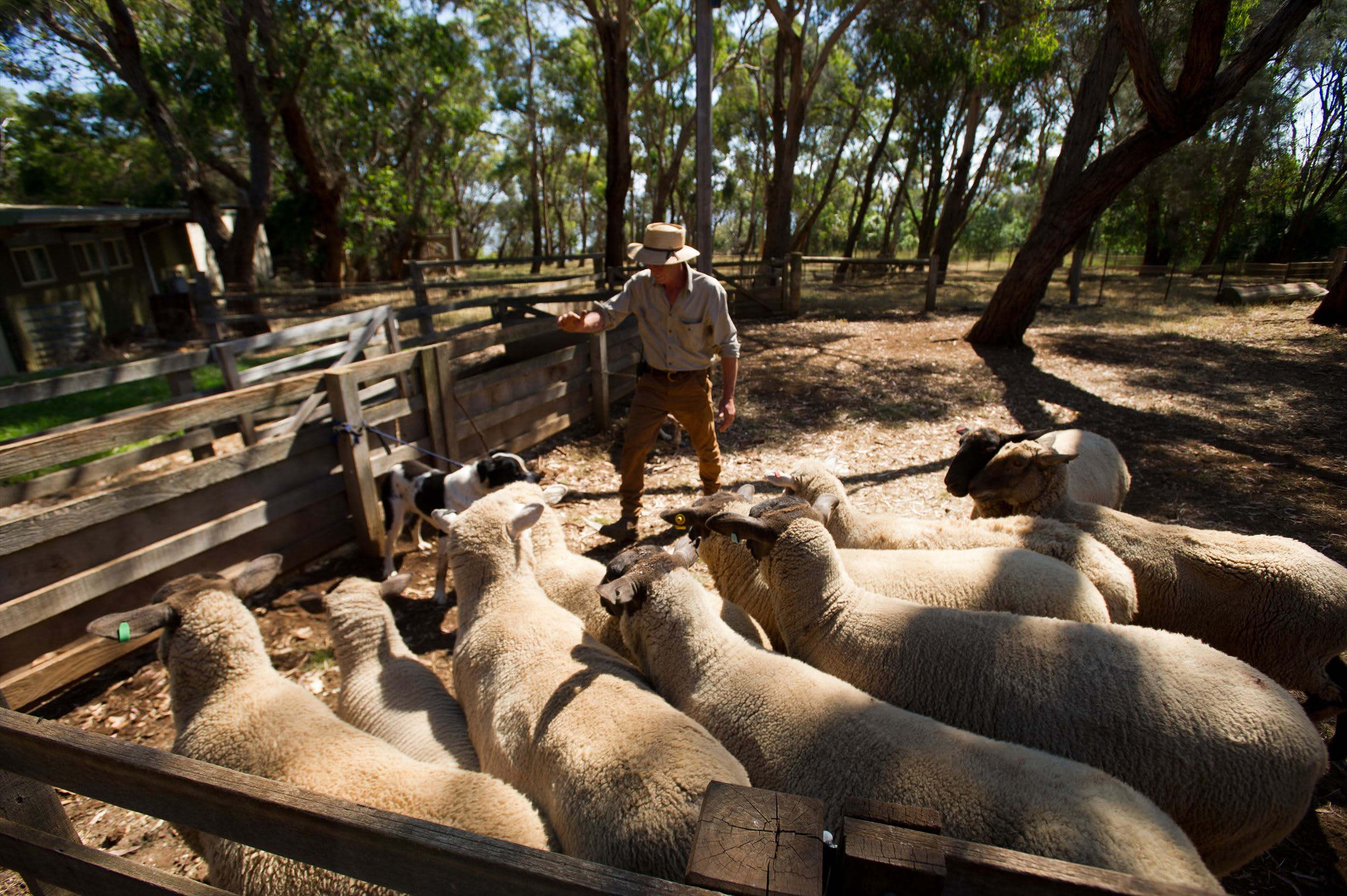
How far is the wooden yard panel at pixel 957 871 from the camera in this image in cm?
108

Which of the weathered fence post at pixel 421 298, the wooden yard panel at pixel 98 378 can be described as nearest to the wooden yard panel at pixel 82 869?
the wooden yard panel at pixel 98 378

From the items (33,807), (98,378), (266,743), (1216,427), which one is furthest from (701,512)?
(1216,427)

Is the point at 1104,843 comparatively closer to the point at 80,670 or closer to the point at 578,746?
the point at 578,746

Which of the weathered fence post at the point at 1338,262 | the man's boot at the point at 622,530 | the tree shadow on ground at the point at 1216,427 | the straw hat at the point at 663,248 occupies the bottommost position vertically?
the man's boot at the point at 622,530

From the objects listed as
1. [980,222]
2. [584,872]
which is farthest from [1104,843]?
[980,222]

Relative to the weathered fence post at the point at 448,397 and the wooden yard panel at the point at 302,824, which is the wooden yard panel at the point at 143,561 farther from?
the wooden yard panel at the point at 302,824

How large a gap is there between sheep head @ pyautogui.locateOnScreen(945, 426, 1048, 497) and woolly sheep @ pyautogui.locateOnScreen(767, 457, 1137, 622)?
0.57 m

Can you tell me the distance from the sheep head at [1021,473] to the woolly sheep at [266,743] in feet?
12.7

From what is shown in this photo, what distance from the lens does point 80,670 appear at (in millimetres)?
3846

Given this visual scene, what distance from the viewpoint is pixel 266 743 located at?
8.44ft

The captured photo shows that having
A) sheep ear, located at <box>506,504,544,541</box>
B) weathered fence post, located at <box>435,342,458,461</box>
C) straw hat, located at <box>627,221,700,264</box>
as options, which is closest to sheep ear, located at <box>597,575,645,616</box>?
sheep ear, located at <box>506,504,544,541</box>

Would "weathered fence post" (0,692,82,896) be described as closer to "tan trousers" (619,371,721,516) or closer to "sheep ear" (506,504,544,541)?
"sheep ear" (506,504,544,541)

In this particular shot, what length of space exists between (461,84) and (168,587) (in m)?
30.4

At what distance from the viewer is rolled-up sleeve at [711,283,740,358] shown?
203 inches
